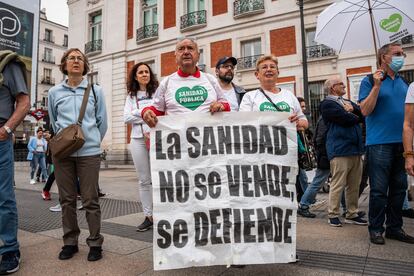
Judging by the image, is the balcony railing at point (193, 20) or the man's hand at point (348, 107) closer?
the man's hand at point (348, 107)

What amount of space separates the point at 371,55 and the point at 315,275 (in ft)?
48.7

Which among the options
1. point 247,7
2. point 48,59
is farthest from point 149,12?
point 48,59

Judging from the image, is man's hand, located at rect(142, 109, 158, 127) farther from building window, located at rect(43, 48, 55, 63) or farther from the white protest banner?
building window, located at rect(43, 48, 55, 63)

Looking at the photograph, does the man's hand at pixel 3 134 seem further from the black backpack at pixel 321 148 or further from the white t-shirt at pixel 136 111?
the black backpack at pixel 321 148

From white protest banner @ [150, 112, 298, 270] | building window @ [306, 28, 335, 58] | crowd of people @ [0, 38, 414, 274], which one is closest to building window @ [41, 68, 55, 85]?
building window @ [306, 28, 335, 58]

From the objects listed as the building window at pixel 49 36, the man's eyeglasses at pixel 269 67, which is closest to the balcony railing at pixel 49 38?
the building window at pixel 49 36

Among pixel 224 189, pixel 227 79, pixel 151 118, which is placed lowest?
pixel 224 189

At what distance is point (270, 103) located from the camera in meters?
3.03

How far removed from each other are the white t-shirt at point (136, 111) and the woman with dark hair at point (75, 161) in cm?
70

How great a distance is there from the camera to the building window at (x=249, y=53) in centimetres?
1783

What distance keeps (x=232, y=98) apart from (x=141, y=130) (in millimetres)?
1148

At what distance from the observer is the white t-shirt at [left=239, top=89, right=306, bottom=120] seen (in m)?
→ 3.02

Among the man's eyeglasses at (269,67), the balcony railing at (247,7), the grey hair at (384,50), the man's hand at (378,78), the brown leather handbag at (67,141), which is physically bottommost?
the brown leather handbag at (67,141)

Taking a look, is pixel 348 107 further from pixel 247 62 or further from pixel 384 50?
pixel 247 62
